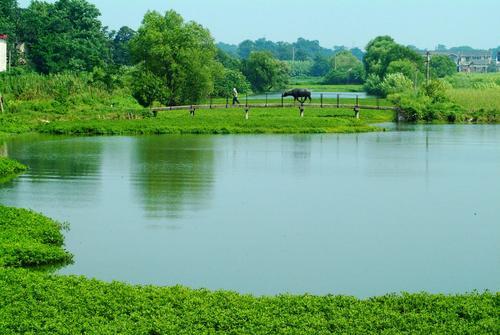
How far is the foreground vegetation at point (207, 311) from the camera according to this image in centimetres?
1206

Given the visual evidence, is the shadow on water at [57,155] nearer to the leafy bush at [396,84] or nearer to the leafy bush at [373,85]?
the leafy bush at [396,84]

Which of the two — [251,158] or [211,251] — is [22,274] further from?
[251,158]

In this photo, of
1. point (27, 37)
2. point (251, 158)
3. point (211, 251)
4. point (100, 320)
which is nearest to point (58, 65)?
point (27, 37)

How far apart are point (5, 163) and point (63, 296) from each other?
15899 mm

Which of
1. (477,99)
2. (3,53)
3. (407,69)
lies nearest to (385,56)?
(407,69)

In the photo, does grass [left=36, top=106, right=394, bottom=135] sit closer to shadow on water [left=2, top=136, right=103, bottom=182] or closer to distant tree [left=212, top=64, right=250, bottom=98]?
shadow on water [left=2, top=136, right=103, bottom=182]

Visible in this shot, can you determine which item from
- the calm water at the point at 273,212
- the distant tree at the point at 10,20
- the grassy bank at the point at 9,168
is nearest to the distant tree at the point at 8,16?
the distant tree at the point at 10,20

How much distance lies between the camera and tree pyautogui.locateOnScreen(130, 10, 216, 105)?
54.2m

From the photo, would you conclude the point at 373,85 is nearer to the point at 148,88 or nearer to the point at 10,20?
the point at 10,20

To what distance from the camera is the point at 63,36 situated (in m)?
67.9

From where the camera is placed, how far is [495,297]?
13312 mm

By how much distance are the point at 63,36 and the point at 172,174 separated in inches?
1680

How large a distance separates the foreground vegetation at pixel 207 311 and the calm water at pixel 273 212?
1821mm

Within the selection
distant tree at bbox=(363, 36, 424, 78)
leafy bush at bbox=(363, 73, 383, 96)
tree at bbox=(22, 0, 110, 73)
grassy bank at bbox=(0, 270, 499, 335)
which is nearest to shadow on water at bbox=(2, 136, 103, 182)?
grassy bank at bbox=(0, 270, 499, 335)
